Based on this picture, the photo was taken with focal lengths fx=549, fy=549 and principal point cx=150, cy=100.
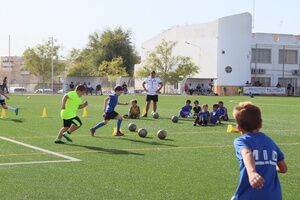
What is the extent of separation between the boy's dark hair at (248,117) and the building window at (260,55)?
80292 mm

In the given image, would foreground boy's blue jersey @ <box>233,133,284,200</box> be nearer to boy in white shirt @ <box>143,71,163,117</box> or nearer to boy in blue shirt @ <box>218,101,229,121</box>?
boy in blue shirt @ <box>218,101,229,121</box>

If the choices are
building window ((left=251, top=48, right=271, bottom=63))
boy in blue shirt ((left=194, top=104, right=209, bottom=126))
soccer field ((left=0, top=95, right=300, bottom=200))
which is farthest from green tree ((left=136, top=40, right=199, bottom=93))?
soccer field ((left=0, top=95, right=300, bottom=200))

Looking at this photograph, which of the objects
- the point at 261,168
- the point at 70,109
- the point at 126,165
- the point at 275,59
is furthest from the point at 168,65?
the point at 261,168

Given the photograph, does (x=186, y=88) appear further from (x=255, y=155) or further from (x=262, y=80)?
(x=255, y=155)

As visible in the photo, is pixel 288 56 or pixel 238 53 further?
pixel 288 56

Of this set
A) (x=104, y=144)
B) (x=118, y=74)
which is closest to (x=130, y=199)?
(x=104, y=144)

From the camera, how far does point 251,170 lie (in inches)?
175

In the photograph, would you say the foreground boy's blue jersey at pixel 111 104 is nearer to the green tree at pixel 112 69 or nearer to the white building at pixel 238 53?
the white building at pixel 238 53

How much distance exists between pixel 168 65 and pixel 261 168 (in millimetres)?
81634

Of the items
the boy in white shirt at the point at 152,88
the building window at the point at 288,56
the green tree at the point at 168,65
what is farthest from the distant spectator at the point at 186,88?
the boy in white shirt at the point at 152,88

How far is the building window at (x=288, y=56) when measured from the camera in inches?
3351

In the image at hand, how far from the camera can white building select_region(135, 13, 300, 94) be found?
80562 mm

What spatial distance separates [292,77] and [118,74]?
29.5m

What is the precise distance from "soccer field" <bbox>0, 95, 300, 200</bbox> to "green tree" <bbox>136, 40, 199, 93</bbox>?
65.7 meters
